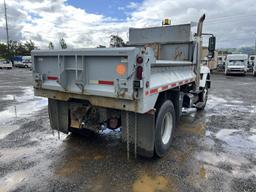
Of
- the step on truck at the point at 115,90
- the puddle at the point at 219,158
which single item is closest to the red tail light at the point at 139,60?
the step on truck at the point at 115,90

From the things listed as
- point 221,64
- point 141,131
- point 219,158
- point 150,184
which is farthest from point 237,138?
point 221,64

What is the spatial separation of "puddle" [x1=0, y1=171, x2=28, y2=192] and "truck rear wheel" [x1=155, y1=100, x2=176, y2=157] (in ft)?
7.37

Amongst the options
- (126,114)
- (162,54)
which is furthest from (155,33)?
(126,114)

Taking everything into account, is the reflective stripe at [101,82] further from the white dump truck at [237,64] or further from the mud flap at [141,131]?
the white dump truck at [237,64]

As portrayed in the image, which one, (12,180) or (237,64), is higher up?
(237,64)

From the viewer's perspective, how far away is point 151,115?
10.9 feet

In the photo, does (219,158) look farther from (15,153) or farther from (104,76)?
(15,153)

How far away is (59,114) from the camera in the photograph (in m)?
4.23

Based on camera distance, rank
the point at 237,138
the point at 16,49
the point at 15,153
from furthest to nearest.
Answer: the point at 16,49, the point at 237,138, the point at 15,153

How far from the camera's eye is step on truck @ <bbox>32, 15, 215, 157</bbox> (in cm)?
290

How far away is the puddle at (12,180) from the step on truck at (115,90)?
1172mm

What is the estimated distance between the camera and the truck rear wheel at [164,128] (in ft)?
11.9

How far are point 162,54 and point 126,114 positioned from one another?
3202 millimetres

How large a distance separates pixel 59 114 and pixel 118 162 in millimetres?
1565
